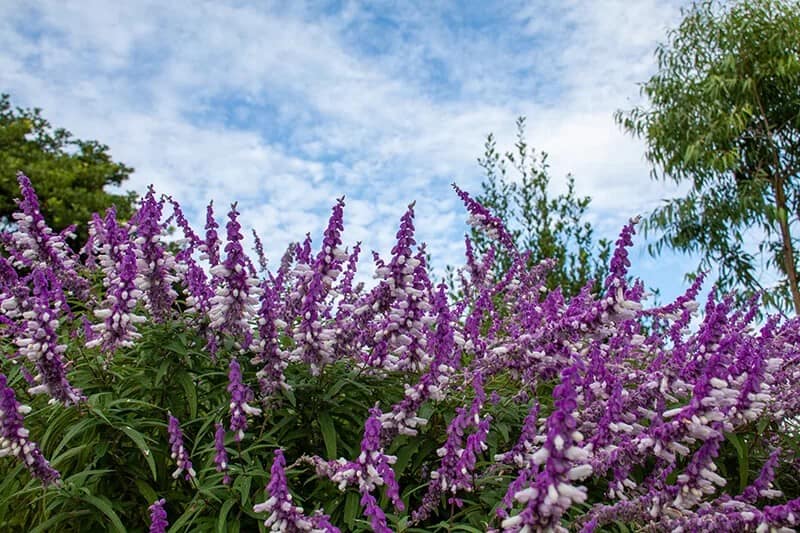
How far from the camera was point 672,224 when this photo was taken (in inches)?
904

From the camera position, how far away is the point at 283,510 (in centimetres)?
264

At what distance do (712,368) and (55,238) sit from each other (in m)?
3.83

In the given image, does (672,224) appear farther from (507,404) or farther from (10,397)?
(10,397)

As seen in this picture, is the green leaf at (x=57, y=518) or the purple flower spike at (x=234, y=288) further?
the purple flower spike at (x=234, y=288)

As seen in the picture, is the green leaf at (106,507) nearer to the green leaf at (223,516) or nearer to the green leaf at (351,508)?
the green leaf at (223,516)

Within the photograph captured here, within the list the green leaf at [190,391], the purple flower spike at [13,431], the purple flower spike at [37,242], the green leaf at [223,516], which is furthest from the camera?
the purple flower spike at [37,242]

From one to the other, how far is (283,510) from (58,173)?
71.5ft

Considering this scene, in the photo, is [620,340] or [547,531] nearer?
[547,531]

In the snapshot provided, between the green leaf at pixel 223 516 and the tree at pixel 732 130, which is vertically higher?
the tree at pixel 732 130

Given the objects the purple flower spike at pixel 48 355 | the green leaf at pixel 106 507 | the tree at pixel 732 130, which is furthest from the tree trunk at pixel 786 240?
the purple flower spike at pixel 48 355

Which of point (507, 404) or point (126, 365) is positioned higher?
point (126, 365)

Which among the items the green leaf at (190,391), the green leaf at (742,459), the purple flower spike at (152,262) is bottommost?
the green leaf at (742,459)

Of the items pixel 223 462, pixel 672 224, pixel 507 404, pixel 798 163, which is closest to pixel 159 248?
pixel 223 462

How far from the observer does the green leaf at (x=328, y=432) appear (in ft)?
11.5
